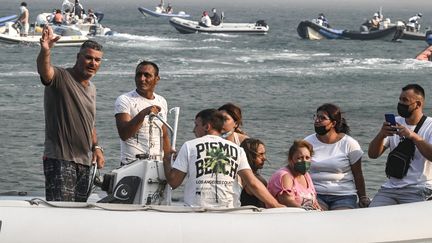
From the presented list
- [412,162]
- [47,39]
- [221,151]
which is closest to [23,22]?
[47,39]

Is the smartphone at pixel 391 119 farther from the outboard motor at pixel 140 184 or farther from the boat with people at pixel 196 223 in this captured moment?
the outboard motor at pixel 140 184

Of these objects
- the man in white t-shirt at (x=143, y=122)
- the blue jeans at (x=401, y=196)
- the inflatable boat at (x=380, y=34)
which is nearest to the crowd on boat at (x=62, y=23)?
the inflatable boat at (x=380, y=34)

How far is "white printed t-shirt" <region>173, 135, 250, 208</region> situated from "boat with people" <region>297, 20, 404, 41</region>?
45.6 meters

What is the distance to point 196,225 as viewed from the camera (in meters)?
7.52

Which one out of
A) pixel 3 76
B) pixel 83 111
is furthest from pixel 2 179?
pixel 3 76

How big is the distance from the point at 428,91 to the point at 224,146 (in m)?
23.7

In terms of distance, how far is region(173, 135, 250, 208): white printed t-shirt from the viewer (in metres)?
7.77

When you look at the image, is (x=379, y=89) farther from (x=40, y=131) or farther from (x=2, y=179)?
(x=2, y=179)

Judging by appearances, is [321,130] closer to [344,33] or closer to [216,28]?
[344,33]

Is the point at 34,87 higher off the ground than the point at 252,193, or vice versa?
the point at 252,193

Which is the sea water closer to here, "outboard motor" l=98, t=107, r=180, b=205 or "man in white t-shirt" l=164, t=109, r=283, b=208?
"outboard motor" l=98, t=107, r=180, b=205

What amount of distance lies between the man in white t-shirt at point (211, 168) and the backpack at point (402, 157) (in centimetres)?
118

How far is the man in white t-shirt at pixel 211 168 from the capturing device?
7770 millimetres

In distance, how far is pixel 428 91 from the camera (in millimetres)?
30812
